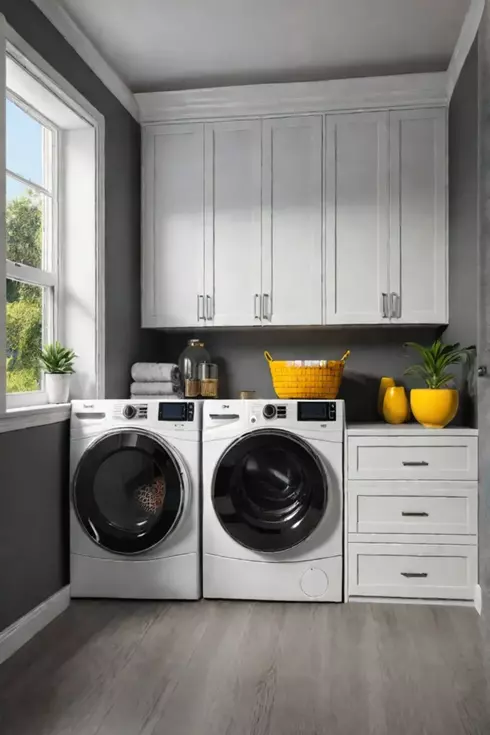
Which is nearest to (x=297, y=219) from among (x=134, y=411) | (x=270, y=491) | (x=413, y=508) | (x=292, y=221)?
(x=292, y=221)

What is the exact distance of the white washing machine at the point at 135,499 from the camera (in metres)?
3.05

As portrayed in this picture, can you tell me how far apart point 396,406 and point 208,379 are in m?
0.98

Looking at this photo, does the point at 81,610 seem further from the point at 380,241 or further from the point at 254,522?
the point at 380,241

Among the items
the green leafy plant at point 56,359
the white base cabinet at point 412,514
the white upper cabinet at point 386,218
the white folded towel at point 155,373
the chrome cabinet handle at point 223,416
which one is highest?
the white upper cabinet at point 386,218

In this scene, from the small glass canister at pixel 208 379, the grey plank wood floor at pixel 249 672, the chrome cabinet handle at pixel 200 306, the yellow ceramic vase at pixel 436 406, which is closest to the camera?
the grey plank wood floor at pixel 249 672

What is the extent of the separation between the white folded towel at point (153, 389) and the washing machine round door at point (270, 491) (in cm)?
58

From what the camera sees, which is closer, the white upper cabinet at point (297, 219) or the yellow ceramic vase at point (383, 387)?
the white upper cabinet at point (297, 219)

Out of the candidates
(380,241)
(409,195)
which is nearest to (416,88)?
(409,195)

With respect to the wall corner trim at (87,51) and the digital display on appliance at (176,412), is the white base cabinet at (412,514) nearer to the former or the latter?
the digital display on appliance at (176,412)

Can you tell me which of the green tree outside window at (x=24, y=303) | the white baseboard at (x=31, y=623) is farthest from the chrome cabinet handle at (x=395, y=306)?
the white baseboard at (x=31, y=623)

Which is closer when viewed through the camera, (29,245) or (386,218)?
(29,245)

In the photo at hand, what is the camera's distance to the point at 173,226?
3748mm

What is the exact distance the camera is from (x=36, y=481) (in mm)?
2768

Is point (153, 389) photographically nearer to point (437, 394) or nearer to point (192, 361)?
point (192, 361)
